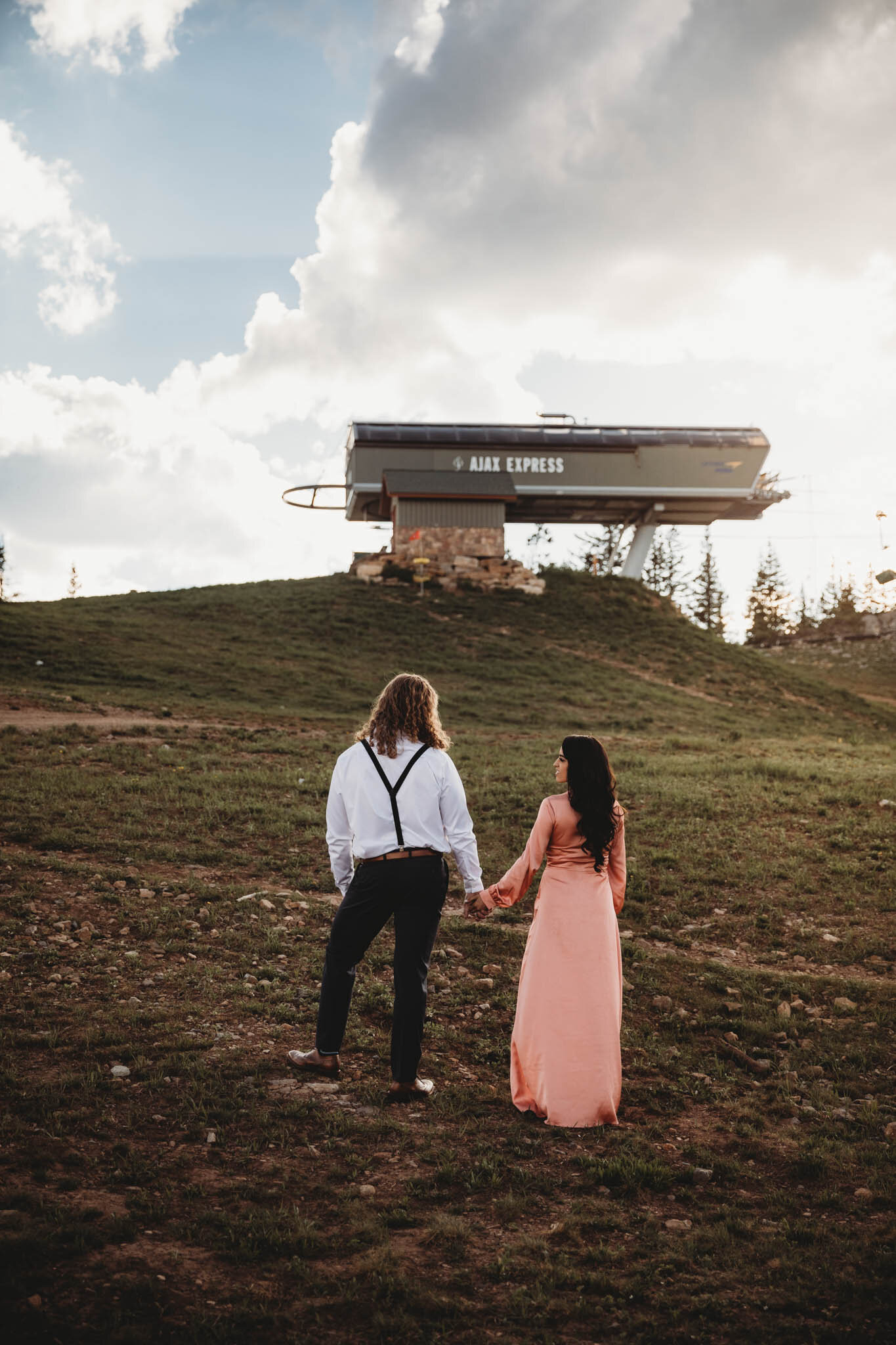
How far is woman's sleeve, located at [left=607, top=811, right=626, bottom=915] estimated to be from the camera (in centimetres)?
559

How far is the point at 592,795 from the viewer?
5.42 m

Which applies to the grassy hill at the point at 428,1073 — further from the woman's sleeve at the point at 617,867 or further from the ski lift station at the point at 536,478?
the ski lift station at the point at 536,478

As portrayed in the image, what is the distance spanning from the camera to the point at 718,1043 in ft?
22.5

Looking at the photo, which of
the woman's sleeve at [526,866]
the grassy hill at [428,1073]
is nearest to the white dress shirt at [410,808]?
the woman's sleeve at [526,866]

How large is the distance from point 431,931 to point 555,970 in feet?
2.50

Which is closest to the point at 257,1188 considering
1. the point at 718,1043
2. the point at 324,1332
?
the point at 324,1332

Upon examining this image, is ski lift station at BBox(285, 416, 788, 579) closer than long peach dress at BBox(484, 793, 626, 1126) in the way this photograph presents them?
No

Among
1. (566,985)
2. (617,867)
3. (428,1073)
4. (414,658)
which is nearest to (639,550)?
(414,658)

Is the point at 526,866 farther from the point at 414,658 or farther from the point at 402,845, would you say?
the point at 414,658

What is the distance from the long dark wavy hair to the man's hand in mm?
672

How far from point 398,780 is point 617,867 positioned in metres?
1.47

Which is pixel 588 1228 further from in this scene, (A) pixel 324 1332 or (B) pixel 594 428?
(B) pixel 594 428

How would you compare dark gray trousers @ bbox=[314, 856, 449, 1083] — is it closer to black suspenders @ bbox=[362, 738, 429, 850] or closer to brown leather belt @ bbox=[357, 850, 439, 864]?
brown leather belt @ bbox=[357, 850, 439, 864]

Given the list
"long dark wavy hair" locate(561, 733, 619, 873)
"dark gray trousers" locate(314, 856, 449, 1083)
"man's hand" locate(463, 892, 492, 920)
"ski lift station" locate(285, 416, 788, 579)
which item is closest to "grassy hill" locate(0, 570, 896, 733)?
"ski lift station" locate(285, 416, 788, 579)
